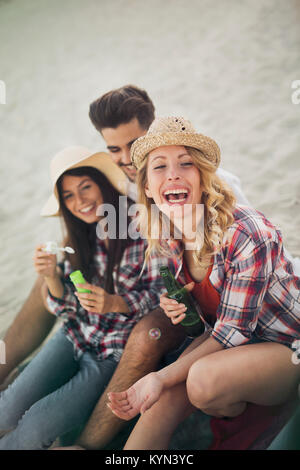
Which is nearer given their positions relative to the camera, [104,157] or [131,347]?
[131,347]

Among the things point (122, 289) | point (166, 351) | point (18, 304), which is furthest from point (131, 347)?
point (18, 304)

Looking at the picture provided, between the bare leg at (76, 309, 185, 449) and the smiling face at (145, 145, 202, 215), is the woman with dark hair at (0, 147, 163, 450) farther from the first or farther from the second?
the smiling face at (145, 145, 202, 215)

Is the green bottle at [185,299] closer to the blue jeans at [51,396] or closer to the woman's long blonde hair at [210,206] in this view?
the woman's long blonde hair at [210,206]

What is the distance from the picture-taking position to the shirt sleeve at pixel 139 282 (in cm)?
155

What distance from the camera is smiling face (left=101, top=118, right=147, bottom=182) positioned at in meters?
1.64

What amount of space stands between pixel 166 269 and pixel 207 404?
46 cm

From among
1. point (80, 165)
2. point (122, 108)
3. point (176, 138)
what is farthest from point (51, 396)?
point (122, 108)

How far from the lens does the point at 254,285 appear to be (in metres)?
1.19

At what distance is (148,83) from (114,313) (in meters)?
1.87

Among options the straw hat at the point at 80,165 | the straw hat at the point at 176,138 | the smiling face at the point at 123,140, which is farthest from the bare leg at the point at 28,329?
the straw hat at the point at 176,138

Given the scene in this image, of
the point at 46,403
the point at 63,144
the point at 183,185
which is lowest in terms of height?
the point at 46,403

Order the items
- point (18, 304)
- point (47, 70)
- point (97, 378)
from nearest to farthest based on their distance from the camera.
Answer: point (97, 378)
point (18, 304)
point (47, 70)

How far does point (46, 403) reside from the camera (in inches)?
56.8

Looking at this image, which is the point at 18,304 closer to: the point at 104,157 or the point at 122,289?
the point at 122,289
